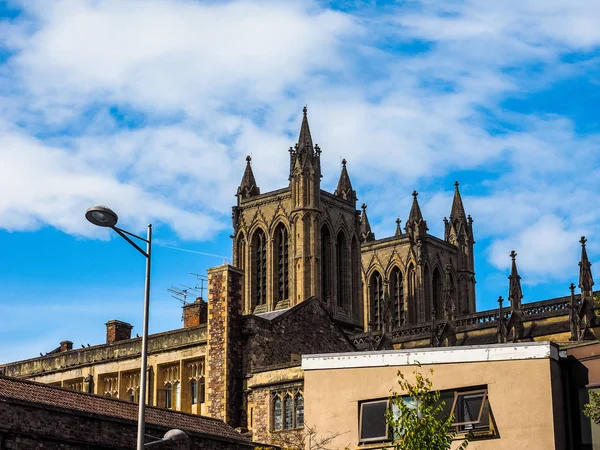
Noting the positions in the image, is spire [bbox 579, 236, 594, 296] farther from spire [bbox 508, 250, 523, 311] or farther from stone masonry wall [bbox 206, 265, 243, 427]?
stone masonry wall [bbox 206, 265, 243, 427]

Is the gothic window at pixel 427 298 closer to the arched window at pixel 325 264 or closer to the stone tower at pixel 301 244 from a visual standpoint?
the stone tower at pixel 301 244

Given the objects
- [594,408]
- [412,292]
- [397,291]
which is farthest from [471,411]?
[397,291]

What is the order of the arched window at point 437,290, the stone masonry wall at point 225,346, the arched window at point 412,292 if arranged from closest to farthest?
the stone masonry wall at point 225,346
the arched window at point 412,292
the arched window at point 437,290

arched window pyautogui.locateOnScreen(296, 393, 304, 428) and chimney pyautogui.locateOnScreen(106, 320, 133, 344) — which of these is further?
chimney pyautogui.locateOnScreen(106, 320, 133, 344)

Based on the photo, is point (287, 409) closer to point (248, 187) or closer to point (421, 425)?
point (421, 425)

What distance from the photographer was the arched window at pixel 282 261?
299 feet

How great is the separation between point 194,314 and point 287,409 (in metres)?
16.7

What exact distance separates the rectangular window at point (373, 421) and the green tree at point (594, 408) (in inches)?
189

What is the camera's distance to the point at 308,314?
50.4 metres

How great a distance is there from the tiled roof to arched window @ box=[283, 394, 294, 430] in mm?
6956

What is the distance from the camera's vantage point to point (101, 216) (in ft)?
67.6

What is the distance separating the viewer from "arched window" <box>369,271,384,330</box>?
329 ft

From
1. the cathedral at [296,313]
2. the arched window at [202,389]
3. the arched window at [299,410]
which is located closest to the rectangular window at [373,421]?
the cathedral at [296,313]

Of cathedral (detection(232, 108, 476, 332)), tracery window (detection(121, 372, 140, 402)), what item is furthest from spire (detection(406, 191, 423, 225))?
tracery window (detection(121, 372, 140, 402))
